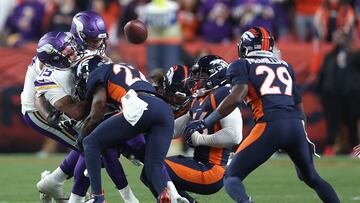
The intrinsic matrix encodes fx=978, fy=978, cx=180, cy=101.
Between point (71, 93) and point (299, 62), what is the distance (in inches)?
309

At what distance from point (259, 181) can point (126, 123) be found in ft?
13.7

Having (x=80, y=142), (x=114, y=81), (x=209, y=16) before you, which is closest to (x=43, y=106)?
(x=80, y=142)

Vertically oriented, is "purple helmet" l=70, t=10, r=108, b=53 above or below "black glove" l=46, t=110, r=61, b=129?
above

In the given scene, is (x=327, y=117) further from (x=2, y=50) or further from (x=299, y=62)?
(x=2, y=50)

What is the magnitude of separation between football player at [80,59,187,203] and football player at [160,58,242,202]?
1.22 ft

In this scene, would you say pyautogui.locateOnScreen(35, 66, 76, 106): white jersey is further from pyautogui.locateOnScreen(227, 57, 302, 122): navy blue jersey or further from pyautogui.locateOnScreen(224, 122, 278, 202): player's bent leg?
pyautogui.locateOnScreen(224, 122, 278, 202): player's bent leg

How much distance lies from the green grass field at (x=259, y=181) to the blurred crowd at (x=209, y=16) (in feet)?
7.55

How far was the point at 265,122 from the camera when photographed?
731 centimetres

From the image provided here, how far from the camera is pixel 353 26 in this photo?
50.5 feet

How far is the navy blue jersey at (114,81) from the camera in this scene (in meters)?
7.49

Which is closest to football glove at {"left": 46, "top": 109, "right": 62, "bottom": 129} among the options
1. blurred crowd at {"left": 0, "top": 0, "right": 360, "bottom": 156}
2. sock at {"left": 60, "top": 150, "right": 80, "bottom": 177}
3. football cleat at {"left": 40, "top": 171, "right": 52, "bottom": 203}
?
sock at {"left": 60, "top": 150, "right": 80, "bottom": 177}

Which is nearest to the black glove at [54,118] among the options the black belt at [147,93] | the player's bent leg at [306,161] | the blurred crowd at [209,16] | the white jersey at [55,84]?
the white jersey at [55,84]

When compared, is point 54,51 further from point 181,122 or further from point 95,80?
point 181,122

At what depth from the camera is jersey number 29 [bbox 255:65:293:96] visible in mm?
7359
